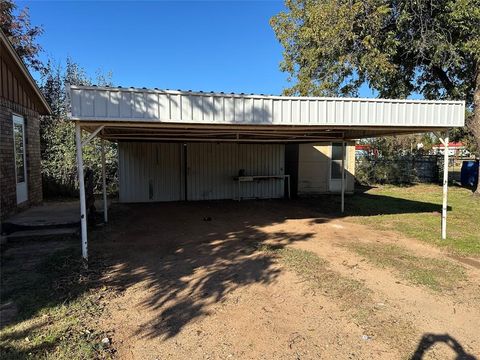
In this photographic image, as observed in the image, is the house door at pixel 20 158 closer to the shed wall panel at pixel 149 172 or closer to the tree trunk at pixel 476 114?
the shed wall panel at pixel 149 172

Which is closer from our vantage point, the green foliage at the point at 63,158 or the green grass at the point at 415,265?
the green grass at the point at 415,265

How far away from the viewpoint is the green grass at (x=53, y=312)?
3070mm

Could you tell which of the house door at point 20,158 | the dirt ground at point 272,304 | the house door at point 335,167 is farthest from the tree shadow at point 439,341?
the house door at point 335,167

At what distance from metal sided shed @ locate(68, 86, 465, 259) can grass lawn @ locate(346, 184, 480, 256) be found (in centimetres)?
58

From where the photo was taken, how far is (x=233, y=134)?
9.54 metres

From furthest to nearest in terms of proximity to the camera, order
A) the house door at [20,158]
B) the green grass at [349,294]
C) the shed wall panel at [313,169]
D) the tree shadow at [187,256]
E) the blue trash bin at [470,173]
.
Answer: the blue trash bin at [470,173]
the shed wall panel at [313,169]
the house door at [20,158]
the tree shadow at [187,256]
the green grass at [349,294]

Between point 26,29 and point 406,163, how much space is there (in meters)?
19.8

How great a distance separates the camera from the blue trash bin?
56.3 feet

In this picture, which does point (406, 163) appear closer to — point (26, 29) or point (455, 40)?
point (455, 40)

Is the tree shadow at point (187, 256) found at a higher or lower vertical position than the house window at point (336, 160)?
lower

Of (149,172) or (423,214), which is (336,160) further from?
(149,172)

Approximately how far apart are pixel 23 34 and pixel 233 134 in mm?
13434

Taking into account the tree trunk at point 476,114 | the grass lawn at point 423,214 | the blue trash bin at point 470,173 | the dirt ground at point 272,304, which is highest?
the tree trunk at point 476,114

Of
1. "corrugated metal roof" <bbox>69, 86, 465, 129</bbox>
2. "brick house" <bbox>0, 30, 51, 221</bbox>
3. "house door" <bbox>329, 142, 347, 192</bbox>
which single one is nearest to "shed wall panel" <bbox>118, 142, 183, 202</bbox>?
"brick house" <bbox>0, 30, 51, 221</bbox>
